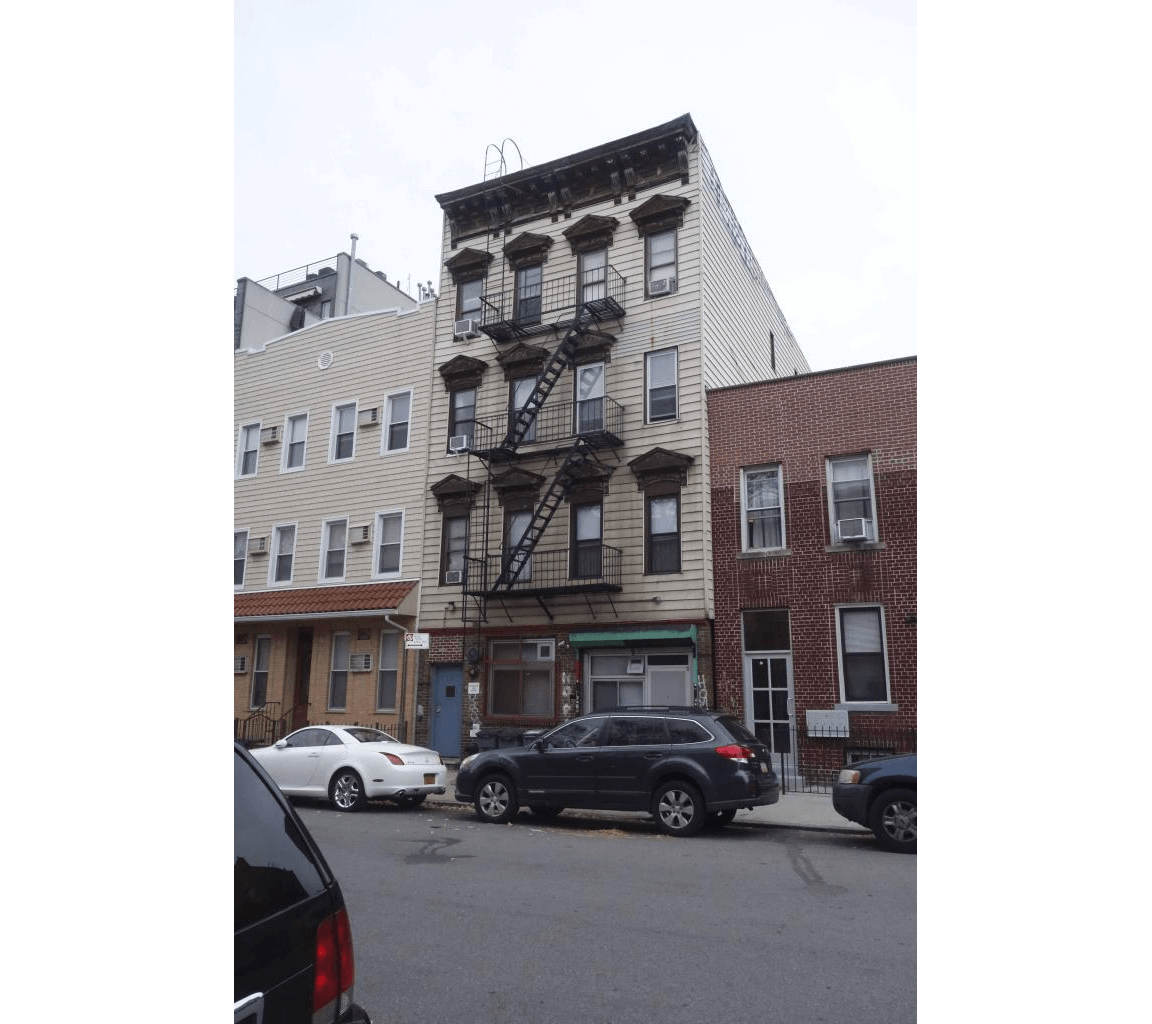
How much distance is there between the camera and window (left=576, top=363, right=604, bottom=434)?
69.3 feet

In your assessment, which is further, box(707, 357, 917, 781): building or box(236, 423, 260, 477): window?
box(236, 423, 260, 477): window

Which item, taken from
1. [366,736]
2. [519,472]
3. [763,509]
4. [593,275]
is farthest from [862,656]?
[593,275]

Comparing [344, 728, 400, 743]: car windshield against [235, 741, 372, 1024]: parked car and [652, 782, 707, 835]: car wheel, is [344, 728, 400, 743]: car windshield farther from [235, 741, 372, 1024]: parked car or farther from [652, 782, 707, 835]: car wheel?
[235, 741, 372, 1024]: parked car

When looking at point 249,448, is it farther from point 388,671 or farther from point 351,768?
point 351,768

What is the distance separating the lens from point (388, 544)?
23562mm

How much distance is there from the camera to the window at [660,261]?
21031 mm

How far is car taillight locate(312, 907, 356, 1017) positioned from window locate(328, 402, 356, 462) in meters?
22.8

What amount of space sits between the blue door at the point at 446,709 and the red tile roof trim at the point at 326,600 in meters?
2.10

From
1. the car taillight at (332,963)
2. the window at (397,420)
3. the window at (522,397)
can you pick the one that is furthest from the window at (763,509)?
the car taillight at (332,963)

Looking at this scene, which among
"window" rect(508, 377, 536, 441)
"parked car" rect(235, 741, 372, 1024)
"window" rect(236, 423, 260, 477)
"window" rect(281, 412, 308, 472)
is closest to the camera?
"parked car" rect(235, 741, 372, 1024)

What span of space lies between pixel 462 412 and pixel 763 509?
857 centimetres

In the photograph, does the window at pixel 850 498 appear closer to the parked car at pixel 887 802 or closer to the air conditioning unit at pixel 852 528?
the air conditioning unit at pixel 852 528

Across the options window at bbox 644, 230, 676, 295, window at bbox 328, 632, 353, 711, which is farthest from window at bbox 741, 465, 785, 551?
window at bbox 328, 632, 353, 711
